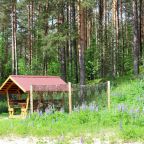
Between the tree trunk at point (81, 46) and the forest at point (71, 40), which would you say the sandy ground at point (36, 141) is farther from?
the forest at point (71, 40)

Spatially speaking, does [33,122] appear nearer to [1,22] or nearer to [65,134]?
[65,134]

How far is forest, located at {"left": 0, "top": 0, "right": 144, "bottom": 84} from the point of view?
29719 mm

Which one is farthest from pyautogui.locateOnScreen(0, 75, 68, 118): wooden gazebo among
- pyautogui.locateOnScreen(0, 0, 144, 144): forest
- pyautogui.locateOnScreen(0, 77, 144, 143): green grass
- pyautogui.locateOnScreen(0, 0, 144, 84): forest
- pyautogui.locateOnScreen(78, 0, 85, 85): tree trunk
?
pyautogui.locateOnScreen(0, 77, 144, 143): green grass

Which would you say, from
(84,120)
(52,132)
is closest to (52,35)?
(84,120)

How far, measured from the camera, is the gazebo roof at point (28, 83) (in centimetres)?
2189

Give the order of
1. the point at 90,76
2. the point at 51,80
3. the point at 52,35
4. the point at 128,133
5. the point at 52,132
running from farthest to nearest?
the point at 90,76 → the point at 52,35 → the point at 51,80 → the point at 52,132 → the point at 128,133

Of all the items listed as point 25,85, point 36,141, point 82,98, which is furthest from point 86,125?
point 25,85

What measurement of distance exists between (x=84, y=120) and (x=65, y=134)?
8.94ft

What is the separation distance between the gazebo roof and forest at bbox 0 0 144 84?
4445 mm

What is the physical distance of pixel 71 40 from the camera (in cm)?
3591

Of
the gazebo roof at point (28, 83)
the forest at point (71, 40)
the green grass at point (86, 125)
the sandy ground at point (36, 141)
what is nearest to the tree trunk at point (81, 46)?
the forest at point (71, 40)

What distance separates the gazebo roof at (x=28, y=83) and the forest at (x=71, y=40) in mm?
4445

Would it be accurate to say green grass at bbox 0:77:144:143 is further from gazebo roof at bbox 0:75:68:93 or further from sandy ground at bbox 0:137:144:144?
gazebo roof at bbox 0:75:68:93

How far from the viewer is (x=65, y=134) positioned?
12727mm
